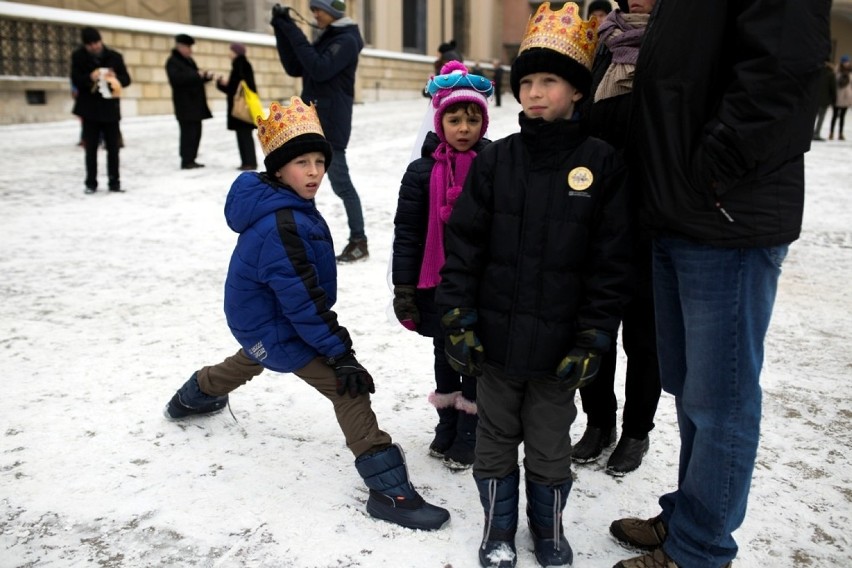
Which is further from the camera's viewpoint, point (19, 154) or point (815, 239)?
point (19, 154)

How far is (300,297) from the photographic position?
7.02 feet

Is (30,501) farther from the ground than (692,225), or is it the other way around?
(692,225)

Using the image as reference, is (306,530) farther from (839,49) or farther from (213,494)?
(839,49)

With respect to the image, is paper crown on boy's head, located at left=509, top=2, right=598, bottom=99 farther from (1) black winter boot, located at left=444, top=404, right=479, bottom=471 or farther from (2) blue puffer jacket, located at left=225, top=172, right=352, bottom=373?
(1) black winter boot, located at left=444, top=404, right=479, bottom=471

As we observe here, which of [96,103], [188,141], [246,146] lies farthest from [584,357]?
[188,141]

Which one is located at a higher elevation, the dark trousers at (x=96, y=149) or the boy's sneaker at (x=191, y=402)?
the dark trousers at (x=96, y=149)

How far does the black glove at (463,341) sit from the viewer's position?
6.19 ft

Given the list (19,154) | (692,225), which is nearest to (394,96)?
(19,154)

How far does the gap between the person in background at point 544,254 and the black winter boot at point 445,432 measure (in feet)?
2.12

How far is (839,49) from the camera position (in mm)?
34375

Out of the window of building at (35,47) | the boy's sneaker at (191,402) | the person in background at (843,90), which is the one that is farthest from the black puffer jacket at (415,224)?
the person in background at (843,90)

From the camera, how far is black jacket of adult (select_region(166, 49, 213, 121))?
9406mm

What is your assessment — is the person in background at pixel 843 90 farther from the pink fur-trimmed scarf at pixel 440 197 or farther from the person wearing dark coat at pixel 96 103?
the pink fur-trimmed scarf at pixel 440 197

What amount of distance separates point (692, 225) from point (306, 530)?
1.46 m
